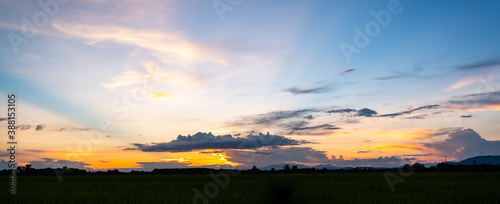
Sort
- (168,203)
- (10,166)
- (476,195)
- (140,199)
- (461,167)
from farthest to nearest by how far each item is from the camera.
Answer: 1. (461,167)
2. (476,195)
3. (10,166)
4. (140,199)
5. (168,203)

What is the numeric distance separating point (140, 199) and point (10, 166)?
219 inches

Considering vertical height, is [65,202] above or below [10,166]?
below

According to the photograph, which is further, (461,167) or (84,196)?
(461,167)

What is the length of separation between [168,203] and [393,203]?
7.71m

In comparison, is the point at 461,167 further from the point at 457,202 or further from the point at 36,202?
the point at 36,202

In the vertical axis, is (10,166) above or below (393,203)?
above

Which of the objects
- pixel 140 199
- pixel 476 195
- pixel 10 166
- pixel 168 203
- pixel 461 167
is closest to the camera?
pixel 168 203

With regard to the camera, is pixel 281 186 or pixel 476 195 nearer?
pixel 281 186

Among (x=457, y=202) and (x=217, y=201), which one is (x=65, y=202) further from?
(x=457, y=202)

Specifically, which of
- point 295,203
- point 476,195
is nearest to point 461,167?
point 476,195

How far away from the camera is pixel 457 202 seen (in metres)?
13.5

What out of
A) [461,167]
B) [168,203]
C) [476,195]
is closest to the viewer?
[168,203]

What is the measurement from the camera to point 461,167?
105 m

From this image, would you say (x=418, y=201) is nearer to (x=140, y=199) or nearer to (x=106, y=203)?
(x=140, y=199)
